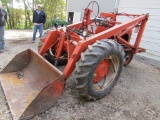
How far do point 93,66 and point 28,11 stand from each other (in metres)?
16.2

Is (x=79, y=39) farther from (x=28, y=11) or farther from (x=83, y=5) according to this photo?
(x=28, y=11)

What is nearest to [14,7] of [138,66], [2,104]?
[138,66]

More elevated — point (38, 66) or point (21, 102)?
point (38, 66)

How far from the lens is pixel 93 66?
2543 millimetres

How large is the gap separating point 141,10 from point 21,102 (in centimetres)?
553

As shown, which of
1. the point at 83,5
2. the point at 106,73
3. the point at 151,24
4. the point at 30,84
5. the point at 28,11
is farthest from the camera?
the point at 28,11

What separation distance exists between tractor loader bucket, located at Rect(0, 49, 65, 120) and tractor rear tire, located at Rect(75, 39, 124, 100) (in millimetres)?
285

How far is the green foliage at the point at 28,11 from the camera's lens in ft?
51.7

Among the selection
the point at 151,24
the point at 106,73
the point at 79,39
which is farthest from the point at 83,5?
the point at 106,73

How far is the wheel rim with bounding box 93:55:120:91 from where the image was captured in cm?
296

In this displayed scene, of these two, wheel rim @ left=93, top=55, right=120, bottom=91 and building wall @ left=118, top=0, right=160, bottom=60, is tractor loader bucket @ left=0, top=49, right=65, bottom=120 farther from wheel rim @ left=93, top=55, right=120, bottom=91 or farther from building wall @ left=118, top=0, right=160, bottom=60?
building wall @ left=118, top=0, right=160, bottom=60

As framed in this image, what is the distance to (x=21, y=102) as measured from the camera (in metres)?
2.47

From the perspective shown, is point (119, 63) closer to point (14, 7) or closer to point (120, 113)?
point (120, 113)

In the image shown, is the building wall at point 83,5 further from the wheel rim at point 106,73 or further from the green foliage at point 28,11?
the wheel rim at point 106,73
